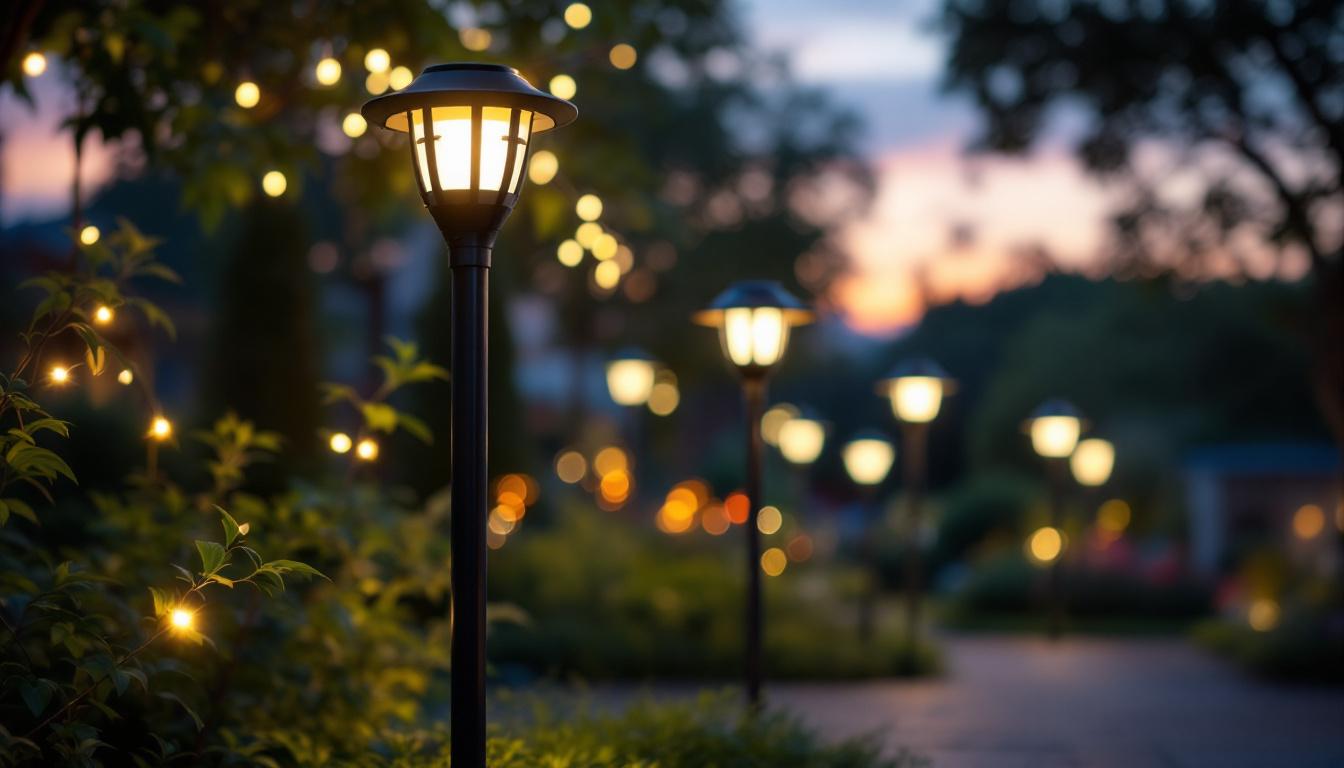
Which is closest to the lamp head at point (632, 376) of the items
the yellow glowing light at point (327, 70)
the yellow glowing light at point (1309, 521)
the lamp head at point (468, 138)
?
the yellow glowing light at point (327, 70)

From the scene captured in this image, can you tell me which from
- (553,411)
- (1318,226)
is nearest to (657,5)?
(1318,226)

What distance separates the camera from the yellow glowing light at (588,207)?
782 centimetres

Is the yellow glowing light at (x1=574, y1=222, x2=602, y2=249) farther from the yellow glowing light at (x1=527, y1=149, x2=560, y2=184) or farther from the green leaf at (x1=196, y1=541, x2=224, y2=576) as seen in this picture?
the green leaf at (x1=196, y1=541, x2=224, y2=576)

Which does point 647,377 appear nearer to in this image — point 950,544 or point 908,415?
point 908,415

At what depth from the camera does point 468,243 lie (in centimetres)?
374

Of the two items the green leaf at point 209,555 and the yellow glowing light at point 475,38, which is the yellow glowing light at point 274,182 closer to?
the yellow glowing light at point 475,38

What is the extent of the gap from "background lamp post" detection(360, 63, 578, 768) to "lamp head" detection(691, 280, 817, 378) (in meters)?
3.24

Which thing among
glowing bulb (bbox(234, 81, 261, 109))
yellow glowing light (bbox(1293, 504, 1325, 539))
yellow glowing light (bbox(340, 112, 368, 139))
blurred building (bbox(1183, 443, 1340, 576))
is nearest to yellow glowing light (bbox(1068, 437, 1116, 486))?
blurred building (bbox(1183, 443, 1340, 576))

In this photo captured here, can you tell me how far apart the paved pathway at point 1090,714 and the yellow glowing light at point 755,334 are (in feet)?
7.24

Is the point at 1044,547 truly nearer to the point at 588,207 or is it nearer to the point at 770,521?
the point at 770,521

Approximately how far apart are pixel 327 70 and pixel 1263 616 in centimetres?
1275

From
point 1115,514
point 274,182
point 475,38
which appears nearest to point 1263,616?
point 475,38

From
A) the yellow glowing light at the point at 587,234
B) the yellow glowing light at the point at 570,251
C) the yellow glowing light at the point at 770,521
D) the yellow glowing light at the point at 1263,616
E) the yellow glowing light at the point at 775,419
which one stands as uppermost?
the yellow glowing light at the point at 587,234

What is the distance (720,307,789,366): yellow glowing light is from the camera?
6.86 meters
